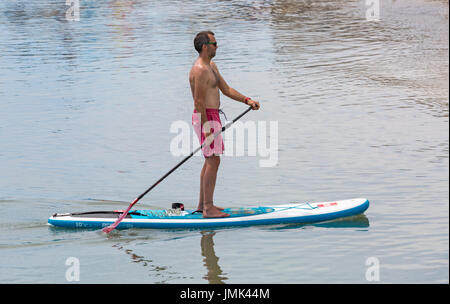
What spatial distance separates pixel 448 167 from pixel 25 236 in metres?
5.73

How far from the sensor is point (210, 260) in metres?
9.41

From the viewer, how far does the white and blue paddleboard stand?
10.4 metres

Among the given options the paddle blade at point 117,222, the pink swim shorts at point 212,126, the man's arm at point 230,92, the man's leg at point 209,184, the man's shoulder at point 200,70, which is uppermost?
the man's shoulder at point 200,70

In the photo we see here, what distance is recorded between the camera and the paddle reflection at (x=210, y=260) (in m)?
8.91

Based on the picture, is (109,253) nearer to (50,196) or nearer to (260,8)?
(50,196)

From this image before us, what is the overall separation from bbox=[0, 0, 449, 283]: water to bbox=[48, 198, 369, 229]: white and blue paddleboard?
0.32 feet

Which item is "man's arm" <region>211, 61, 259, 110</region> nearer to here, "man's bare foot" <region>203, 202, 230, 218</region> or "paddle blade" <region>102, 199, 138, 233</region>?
"man's bare foot" <region>203, 202, 230, 218</region>

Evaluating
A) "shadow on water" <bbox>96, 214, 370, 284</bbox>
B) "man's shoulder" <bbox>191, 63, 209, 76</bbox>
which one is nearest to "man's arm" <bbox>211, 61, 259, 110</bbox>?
"man's shoulder" <bbox>191, 63, 209, 76</bbox>

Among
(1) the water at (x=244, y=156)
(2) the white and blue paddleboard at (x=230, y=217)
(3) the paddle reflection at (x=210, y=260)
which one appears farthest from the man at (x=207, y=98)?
(1) the water at (x=244, y=156)

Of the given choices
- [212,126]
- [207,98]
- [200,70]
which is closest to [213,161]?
[212,126]

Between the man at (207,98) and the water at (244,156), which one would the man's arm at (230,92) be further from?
the water at (244,156)

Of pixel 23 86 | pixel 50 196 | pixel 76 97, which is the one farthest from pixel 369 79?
pixel 50 196

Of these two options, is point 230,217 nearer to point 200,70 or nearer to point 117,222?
point 117,222

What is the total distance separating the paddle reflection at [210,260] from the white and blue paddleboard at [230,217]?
0.24 m
